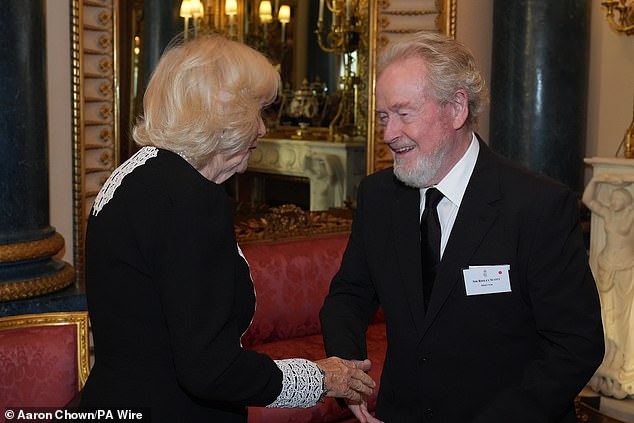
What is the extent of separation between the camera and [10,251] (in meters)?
3.54

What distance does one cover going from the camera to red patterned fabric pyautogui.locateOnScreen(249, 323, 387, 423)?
3.87 meters

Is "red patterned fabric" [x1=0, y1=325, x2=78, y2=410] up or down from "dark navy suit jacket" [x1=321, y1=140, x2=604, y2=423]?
down

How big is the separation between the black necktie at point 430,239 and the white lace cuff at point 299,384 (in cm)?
34

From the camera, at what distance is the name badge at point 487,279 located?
209 centimetres

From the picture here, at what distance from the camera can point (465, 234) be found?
7.05ft

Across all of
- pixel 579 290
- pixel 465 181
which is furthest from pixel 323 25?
pixel 579 290

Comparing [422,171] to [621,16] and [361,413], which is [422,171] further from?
[621,16]

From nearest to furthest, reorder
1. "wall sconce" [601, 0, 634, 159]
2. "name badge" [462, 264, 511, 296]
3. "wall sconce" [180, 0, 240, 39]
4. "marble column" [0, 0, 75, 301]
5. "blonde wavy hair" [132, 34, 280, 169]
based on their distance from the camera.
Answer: "blonde wavy hair" [132, 34, 280, 169] < "name badge" [462, 264, 511, 296] < "marble column" [0, 0, 75, 301] < "wall sconce" [180, 0, 240, 39] < "wall sconce" [601, 0, 634, 159]

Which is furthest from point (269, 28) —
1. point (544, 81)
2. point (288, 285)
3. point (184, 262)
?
point (184, 262)

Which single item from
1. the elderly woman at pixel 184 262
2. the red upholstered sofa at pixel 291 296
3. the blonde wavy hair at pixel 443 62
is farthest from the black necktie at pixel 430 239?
the red upholstered sofa at pixel 291 296

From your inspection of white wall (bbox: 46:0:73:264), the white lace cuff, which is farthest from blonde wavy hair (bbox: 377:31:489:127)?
white wall (bbox: 46:0:73:264)

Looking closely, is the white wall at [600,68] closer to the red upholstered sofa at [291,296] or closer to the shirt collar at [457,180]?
the red upholstered sofa at [291,296]

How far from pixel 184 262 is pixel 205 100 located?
396mm

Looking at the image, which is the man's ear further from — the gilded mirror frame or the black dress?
the gilded mirror frame
